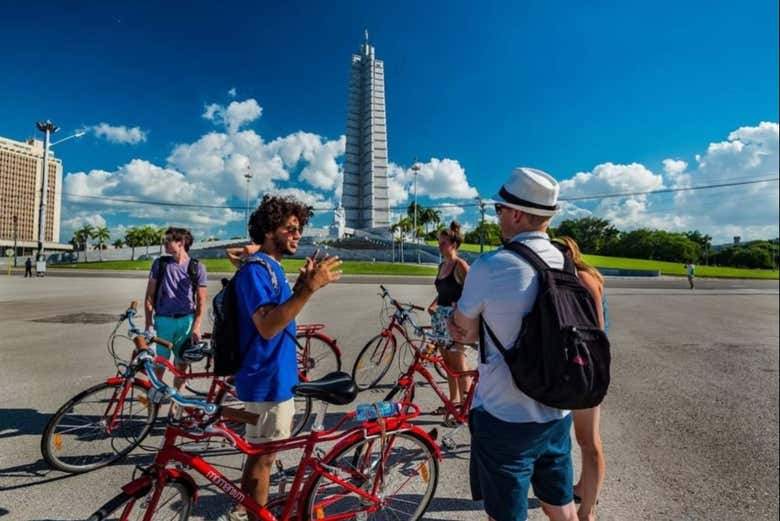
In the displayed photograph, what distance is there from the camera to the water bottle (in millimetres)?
2398

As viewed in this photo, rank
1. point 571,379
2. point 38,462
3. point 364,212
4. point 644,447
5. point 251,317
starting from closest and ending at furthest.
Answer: point 571,379, point 251,317, point 38,462, point 644,447, point 364,212

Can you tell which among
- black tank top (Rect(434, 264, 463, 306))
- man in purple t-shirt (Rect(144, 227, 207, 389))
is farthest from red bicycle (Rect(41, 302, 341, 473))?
black tank top (Rect(434, 264, 463, 306))

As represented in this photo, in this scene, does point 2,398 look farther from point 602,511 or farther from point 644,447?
point 644,447

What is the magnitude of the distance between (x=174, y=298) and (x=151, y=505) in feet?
9.57

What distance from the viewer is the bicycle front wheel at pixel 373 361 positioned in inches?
215

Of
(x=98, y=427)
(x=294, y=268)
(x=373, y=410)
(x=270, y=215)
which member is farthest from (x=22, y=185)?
(x=294, y=268)

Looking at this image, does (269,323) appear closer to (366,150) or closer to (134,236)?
(366,150)

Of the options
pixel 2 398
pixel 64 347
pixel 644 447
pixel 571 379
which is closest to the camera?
pixel 571 379

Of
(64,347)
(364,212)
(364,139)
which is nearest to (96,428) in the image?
(64,347)

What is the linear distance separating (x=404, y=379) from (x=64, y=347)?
707 cm

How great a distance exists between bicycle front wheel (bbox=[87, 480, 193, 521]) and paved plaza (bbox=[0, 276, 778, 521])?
78 cm

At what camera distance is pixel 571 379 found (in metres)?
1.65

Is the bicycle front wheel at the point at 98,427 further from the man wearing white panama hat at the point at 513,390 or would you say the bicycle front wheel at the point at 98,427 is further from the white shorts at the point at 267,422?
the man wearing white panama hat at the point at 513,390

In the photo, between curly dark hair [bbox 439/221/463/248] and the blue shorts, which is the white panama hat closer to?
the blue shorts
